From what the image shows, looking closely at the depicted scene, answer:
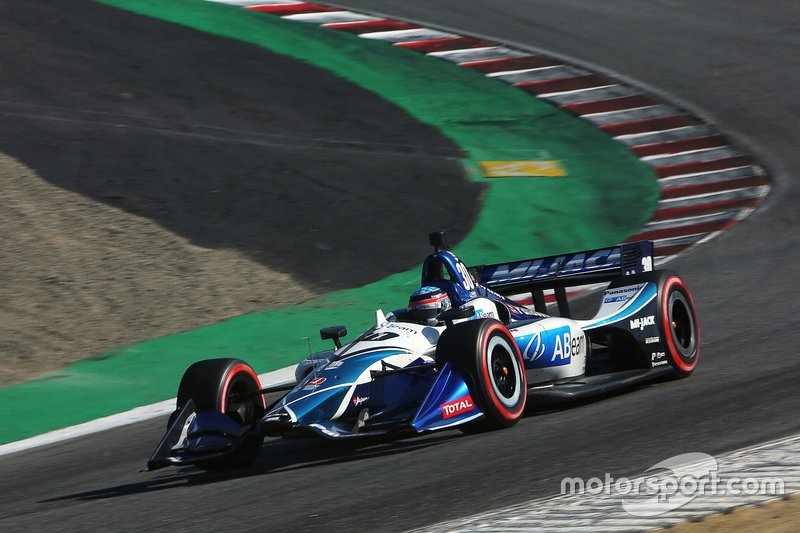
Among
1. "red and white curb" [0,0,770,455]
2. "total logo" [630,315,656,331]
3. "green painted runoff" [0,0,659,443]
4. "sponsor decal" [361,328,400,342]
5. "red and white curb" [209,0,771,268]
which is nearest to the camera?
"sponsor decal" [361,328,400,342]

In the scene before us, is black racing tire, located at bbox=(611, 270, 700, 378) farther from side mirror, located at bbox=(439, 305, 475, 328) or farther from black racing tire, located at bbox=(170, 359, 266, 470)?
black racing tire, located at bbox=(170, 359, 266, 470)

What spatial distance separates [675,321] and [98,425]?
461 centimetres

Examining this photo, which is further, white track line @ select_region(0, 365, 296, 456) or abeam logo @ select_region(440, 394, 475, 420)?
white track line @ select_region(0, 365, 296, 456)

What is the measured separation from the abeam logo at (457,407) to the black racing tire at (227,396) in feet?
4.00

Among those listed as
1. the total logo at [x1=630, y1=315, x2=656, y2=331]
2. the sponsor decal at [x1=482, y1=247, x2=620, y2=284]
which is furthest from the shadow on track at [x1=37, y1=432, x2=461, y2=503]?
the sponsor decal at [x1=482, y1=247, x2=620, y2=284]

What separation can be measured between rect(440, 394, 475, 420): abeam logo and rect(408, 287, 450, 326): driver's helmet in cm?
88

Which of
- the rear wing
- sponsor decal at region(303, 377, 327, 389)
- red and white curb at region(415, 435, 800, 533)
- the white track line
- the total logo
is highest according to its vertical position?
the rear wing

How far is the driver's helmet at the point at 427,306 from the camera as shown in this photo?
762 cm

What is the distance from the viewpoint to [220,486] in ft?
22.1

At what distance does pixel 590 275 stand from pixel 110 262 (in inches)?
241

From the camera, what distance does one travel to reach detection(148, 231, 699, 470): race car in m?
6.83

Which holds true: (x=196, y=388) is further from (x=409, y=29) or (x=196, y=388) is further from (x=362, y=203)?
(x=409, y=29)

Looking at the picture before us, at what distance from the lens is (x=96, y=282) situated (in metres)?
12.5

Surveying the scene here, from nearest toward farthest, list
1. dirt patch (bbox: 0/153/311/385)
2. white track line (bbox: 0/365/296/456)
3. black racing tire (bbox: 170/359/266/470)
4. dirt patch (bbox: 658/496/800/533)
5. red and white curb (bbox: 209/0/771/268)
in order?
dirt patch (bbox: 658/496/800/533) → black racing tire (bbox: 170/359/266/470) → white track line (bbox: 0/365/296/456) → dirt patch (bbox: 0/153/311/385) → red and white curb (bbox: 209/0/771/268)
